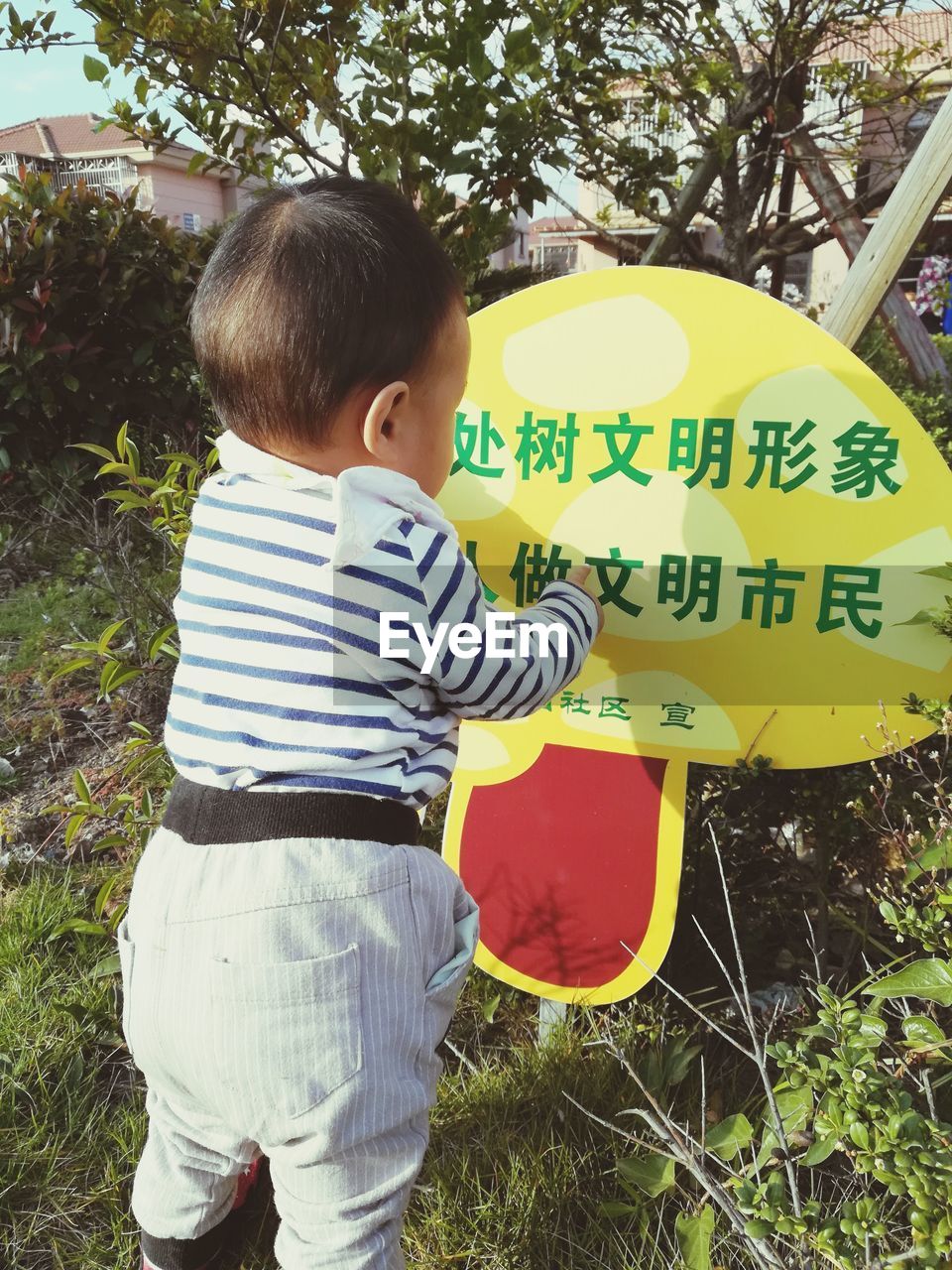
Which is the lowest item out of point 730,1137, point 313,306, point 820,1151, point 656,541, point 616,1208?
point 616,1208

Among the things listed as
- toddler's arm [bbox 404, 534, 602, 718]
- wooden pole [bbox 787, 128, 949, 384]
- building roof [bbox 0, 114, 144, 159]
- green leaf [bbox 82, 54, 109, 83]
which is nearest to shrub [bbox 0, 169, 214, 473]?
green leaf [bbox 82, 54, 109, 83]

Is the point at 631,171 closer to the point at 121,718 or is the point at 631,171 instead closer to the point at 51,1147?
the point at 121,718

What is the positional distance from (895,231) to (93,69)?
1706 millimetres

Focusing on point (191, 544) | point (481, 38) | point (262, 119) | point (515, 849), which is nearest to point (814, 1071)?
point (515, 849)

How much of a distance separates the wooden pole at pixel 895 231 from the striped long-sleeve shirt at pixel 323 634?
0.87 meters

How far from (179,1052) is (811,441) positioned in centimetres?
119

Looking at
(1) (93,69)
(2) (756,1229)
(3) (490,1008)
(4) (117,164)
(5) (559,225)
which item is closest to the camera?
(2) (756,1229)

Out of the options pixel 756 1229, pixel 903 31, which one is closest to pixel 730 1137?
pixel 756 1229

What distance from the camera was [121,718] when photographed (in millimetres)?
2814

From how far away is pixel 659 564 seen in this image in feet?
4.97

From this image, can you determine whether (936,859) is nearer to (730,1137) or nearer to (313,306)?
(730,1137)

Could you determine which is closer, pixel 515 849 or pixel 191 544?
pixel 191 544

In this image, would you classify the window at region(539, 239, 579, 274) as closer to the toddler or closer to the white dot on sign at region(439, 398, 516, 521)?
the white dot on sign at region(439, 398, 516, 521)

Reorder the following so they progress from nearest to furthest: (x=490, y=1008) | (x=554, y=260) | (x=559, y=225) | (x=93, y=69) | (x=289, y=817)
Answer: (x=289, y=817), (x=490, y=1008), (x=93, y=69), (x=559, y=225), (x=554, y=260)
